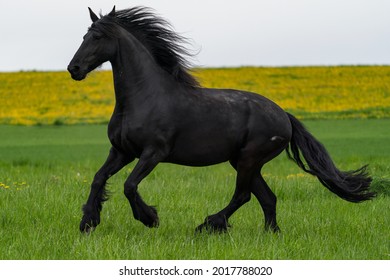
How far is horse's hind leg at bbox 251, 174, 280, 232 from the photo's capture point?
6.99 metres

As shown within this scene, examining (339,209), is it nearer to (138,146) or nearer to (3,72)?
(138,146)

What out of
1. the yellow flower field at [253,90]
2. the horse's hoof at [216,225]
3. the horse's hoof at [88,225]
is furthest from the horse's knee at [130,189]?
the yellow flower field at [253,90]

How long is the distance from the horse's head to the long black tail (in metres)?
2.18

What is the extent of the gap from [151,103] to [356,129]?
1943 cm

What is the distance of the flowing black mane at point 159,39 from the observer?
6730 mm

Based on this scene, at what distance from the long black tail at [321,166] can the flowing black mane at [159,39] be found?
133 cm

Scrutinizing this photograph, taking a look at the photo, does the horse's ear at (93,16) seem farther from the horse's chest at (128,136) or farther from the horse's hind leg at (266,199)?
the horse's hind leg at (266,199)

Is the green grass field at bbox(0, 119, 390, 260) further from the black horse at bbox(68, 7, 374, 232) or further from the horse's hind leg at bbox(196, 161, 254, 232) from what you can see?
the black horse at bbox(68, 7, 374, 232)

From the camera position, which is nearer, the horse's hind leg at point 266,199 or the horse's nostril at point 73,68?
the horse's nostril at point 73,68

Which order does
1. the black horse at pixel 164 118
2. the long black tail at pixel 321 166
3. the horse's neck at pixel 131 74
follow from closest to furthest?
the black horse at pixel 164 118 → the horse's neck at pixel 131 74 → the long black tail at pixel 321 166

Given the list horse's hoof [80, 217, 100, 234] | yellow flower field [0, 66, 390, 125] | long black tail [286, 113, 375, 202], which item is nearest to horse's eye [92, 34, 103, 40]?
horse's hoof [80, 217, 100, 234]

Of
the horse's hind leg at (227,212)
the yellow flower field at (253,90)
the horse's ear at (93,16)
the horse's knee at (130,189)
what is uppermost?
the horse's ear at (93,16)
